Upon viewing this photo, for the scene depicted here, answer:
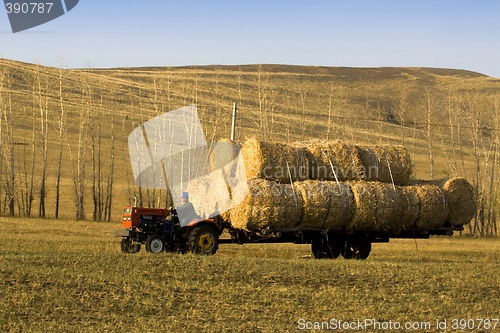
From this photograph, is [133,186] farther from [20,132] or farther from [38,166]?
[20,132]

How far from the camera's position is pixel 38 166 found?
62.2m

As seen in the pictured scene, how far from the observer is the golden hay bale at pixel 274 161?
67.6ft

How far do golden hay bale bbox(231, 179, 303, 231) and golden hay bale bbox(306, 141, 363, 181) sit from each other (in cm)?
143

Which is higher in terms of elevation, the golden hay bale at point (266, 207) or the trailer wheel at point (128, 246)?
the golden hay bale at point (266, 207)

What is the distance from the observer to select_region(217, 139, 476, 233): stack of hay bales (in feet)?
66.1

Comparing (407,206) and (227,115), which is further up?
(227,115)

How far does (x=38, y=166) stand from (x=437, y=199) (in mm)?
44742

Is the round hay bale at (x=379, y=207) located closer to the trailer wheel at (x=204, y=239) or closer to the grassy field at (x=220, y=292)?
the grassy field at (x=220, y=292)

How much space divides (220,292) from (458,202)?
10575 millimetres

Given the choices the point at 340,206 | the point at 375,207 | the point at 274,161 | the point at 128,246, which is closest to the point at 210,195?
the point at 274,161

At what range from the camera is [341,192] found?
21016 mm

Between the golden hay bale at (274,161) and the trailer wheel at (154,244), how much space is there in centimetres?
263

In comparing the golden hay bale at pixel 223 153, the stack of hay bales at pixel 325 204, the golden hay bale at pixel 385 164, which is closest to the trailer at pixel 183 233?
the stack of hay bales at pixel 325 204

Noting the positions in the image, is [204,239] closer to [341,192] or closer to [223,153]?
[223,153]
